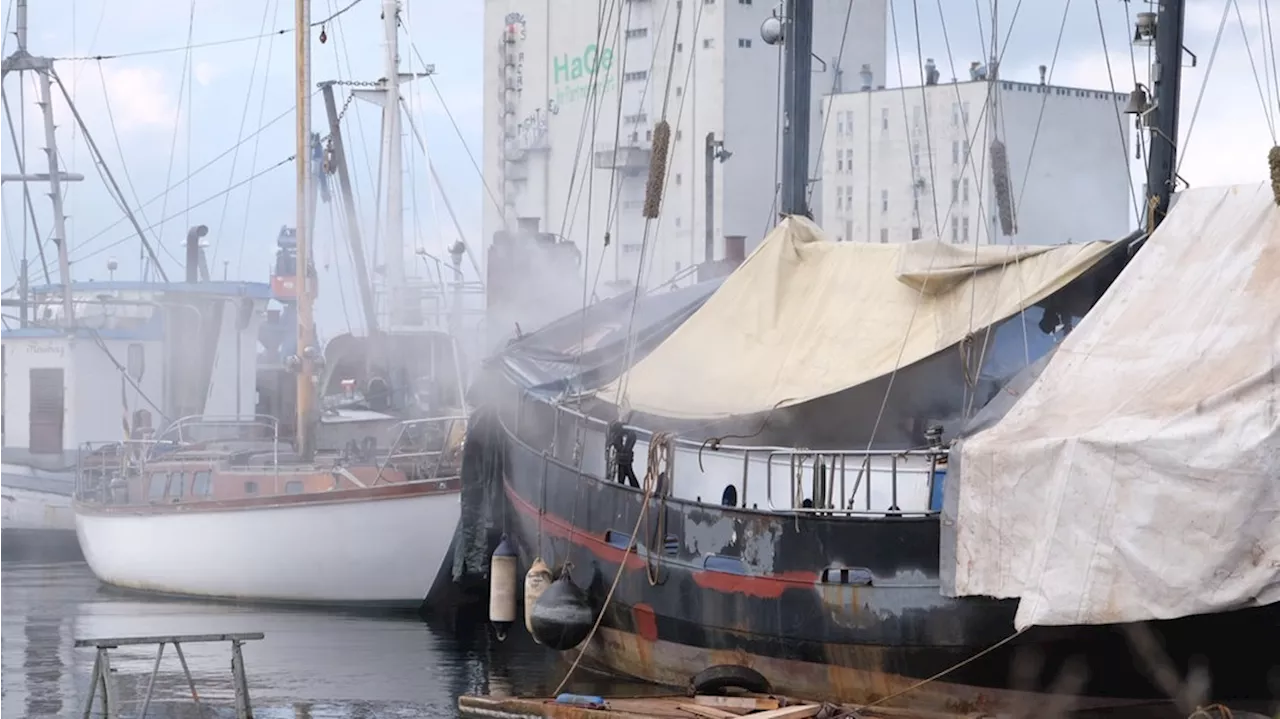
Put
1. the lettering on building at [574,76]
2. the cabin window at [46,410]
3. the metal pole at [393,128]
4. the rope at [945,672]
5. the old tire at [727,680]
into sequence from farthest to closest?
the lettering on building at [574,76] < the metal pole at [393,128] < the cabin window at [46,410] < the old tire at [727,680] < the rope at [945,672]

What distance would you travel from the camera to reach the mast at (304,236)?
30031mm

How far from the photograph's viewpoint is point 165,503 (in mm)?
29750

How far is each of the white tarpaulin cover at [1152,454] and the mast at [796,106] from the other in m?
9.24

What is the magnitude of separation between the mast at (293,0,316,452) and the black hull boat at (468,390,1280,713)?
10.0 metres

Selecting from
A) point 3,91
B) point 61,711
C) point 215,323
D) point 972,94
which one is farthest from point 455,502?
point 972,94

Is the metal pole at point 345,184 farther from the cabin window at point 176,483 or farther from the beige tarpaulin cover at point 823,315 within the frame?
the beige tarpaulin cover at point 823,315

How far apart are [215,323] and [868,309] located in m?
22.2

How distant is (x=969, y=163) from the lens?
219 feet

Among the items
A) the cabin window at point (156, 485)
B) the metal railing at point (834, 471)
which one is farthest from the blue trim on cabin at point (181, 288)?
the metal railing at point (834, 471)

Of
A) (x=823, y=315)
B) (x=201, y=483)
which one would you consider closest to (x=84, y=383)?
(x=201, y=483)

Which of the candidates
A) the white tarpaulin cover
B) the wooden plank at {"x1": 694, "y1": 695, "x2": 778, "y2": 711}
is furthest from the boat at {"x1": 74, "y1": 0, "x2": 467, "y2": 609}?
the white tarpaulin cover

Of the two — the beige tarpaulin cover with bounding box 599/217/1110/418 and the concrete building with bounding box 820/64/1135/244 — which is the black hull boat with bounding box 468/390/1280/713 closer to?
the beige tarpaulin cover with bounding box 599/217/1110/418

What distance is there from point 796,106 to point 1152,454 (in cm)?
1252

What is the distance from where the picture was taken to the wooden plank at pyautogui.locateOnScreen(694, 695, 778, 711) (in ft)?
51.7
